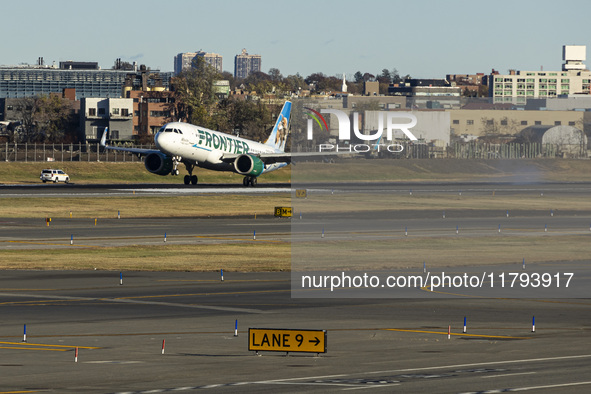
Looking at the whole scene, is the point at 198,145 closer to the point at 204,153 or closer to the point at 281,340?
the point at 204,153

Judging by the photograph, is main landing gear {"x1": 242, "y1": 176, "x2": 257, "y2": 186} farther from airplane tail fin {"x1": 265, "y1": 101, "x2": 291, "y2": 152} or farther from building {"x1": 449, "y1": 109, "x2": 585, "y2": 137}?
building {"x1": 449, "y1": 109, "x2": 585, "y2": 137}

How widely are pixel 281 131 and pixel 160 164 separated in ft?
80.4

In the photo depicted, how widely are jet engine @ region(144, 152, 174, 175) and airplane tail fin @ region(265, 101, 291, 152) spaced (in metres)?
19.8

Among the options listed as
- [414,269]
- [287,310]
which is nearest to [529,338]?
[287,310]

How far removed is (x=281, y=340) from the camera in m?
27.9

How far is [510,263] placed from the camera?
5566 centimetres

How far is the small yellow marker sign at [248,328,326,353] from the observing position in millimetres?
27625

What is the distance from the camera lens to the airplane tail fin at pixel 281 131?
426ft

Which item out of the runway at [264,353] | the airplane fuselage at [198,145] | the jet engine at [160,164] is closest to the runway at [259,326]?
the runway at [264,353]

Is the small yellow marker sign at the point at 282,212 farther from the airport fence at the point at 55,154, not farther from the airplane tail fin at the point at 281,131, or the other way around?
the airport fence at the point at 55,154

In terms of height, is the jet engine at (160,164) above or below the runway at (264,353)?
above

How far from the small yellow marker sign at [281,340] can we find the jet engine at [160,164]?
85.3m

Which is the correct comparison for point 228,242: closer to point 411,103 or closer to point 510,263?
point 510,263

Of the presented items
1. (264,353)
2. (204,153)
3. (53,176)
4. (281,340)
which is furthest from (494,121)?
(53,176)
